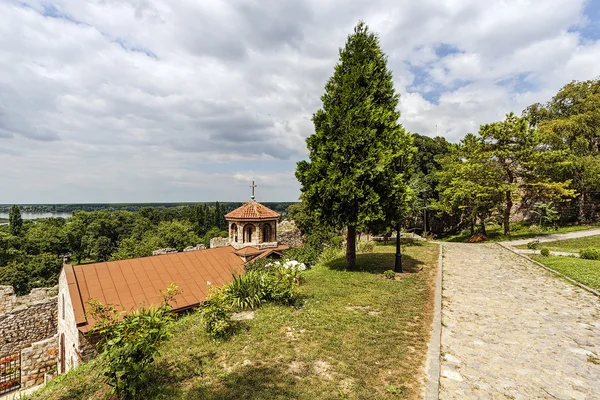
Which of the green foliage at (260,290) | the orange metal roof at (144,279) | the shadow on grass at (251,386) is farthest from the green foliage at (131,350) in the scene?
the orange metal roof at (144,279)

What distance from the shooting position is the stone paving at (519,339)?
4.55 meters

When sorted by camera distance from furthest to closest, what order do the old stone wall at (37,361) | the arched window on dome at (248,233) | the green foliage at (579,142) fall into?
the green foliage at (579,142) < the arched window on dome at (248,233) < the old stone wall at (37,361)

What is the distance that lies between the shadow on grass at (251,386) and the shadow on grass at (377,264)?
7557 mm

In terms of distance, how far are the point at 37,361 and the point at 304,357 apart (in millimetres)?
14130

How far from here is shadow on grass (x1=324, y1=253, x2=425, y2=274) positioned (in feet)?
40.1

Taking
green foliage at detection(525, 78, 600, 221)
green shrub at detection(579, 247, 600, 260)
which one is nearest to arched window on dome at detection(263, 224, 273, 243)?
green shrub at detection(579, 247, 600, 260)

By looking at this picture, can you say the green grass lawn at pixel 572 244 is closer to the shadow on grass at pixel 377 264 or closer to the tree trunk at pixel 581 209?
the tree trunk at pixel 581 209

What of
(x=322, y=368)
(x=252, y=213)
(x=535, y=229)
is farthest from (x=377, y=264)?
(x=535, y=229)

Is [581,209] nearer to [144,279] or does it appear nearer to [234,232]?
[234,232]

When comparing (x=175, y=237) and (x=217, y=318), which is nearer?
(x=217, y=318)

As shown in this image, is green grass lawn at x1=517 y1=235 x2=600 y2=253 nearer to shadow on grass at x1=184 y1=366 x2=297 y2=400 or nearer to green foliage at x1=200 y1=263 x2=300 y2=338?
green foliage at x1=200 y1=263 x2=300 y2=338

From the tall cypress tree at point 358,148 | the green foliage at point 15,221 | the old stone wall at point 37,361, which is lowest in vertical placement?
the old stone wall at point 37,361

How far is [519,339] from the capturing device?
20.2 feet

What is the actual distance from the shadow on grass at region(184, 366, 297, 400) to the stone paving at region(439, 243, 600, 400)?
252 centimetres
